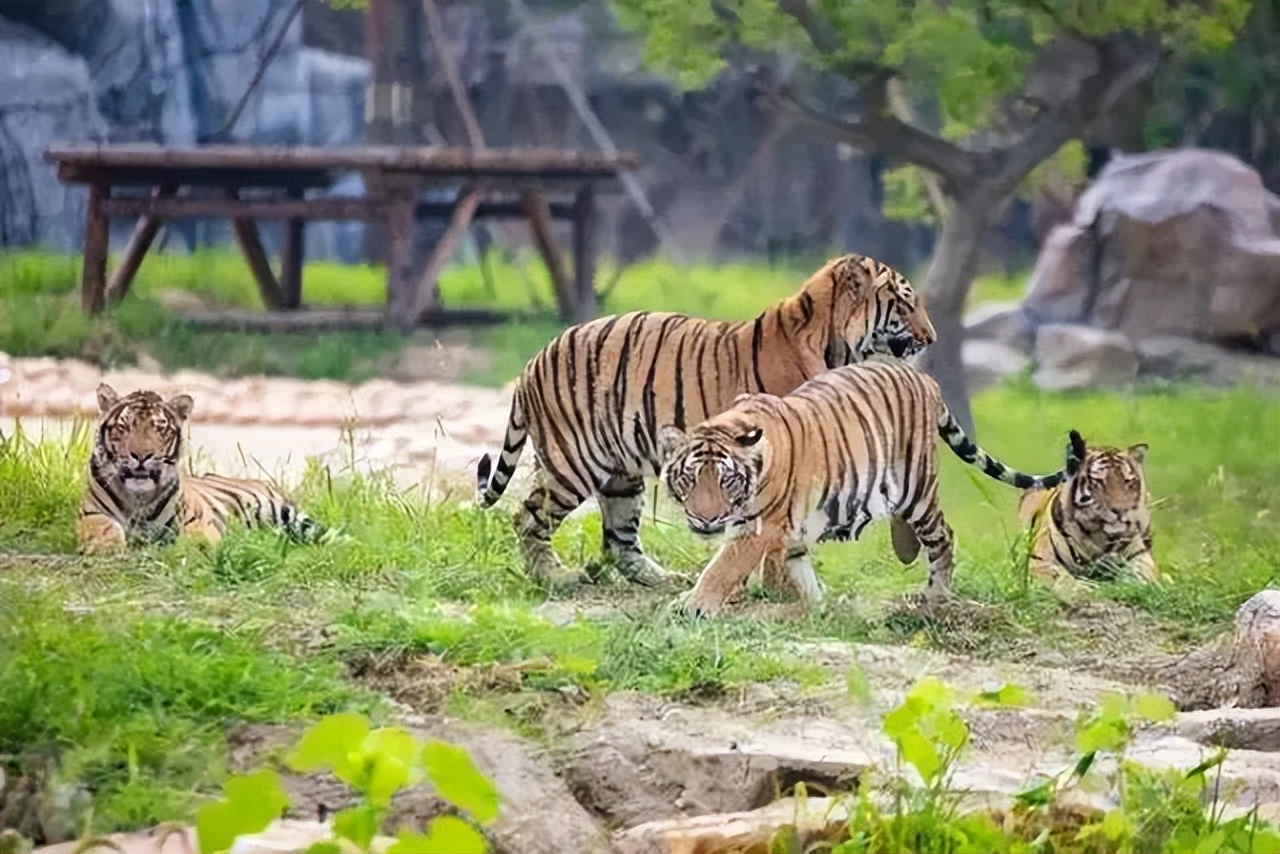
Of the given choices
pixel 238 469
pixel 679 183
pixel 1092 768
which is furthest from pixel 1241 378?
pixel 238 469

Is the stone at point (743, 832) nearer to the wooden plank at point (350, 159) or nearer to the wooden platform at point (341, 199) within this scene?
the wooden platform at point (341, 199)

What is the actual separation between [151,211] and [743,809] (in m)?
1.38

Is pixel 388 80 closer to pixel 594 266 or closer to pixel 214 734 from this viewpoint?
pixel 594 266

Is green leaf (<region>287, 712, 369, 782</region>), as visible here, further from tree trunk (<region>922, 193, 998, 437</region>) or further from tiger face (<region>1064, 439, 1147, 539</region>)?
tiger face (<region>1064, 439, 1147, 539</region>)

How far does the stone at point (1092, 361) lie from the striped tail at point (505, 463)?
38.0 inches

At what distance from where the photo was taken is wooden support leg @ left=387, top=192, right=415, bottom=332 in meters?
2.85

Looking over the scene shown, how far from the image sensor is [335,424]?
9.37 ft

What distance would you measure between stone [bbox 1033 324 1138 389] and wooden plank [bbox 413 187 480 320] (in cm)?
109

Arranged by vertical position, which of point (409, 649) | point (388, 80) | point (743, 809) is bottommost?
point (743, 809)

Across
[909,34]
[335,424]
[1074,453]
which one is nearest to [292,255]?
[335,424]

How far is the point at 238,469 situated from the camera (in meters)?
2.82

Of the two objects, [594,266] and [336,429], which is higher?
[594,266]

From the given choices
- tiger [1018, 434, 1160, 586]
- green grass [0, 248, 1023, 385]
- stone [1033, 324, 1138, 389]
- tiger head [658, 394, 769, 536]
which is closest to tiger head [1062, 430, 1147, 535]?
tiger [1018, 434, 1160, 586]

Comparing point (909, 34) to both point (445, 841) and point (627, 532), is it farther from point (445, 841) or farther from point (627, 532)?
point (445, 841)
